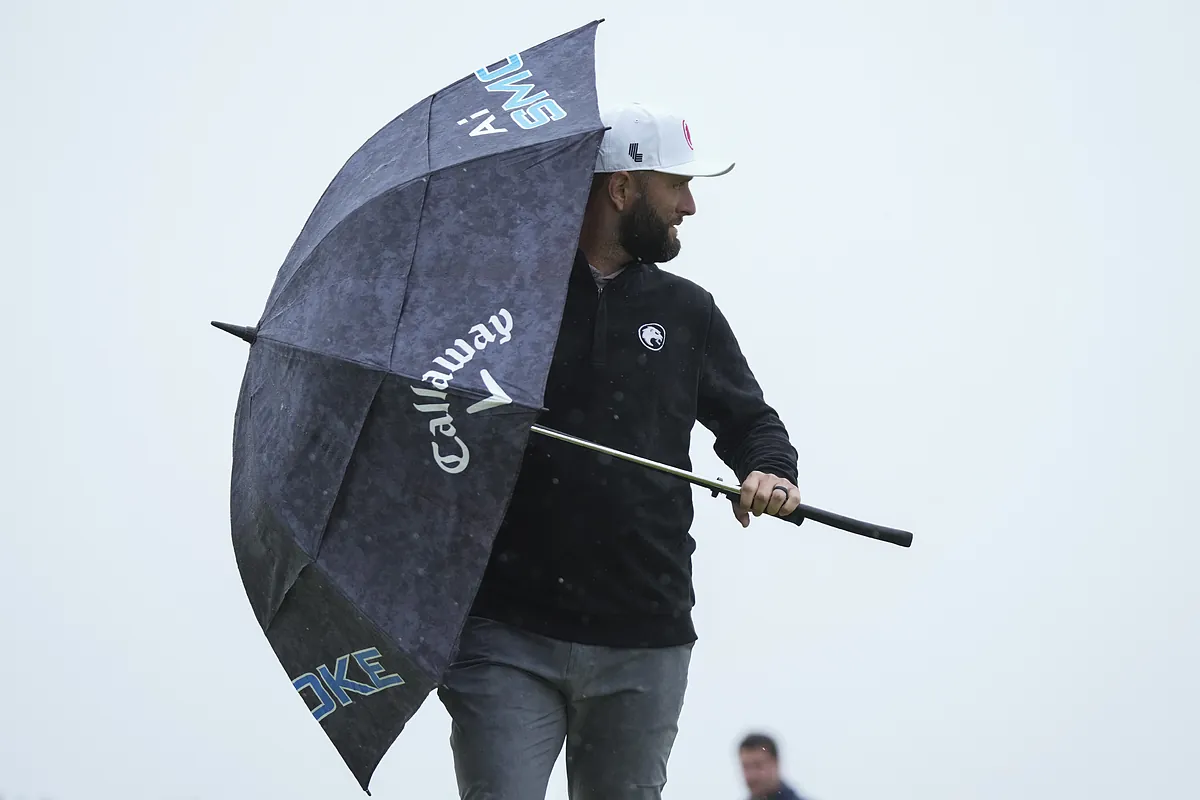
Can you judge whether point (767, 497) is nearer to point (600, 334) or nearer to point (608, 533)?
point (608, 533)

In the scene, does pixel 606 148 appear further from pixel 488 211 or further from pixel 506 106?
pixel 488 211

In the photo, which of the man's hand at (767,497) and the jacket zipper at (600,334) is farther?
the jacket zipper at (600,334)

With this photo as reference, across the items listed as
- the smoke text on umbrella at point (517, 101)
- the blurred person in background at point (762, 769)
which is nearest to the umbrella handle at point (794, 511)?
the smoke text on umbrella at point (517, 101)

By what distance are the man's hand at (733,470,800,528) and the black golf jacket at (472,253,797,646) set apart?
5.5 inches

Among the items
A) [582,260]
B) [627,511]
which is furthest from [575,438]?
[582,260]

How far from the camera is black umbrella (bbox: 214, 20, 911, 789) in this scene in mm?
2396

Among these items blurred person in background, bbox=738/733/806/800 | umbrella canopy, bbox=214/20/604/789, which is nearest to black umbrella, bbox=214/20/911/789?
umbrella canopy, bbox=214/20/604/789

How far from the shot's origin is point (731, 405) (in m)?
3.03

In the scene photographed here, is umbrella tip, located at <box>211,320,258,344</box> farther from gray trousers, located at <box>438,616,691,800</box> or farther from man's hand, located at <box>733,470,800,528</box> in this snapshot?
man's hand, located at <box>733,470,800,528</box>

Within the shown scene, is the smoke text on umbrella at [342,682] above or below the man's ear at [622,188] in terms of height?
below

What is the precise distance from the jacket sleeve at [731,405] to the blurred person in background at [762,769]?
10.8ft

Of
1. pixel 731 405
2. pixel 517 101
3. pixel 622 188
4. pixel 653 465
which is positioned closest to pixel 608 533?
pixel 653 465

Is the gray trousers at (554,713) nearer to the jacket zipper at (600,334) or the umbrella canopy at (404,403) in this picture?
the umbrella canopy at (404,403)

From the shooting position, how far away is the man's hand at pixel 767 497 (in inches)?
106
